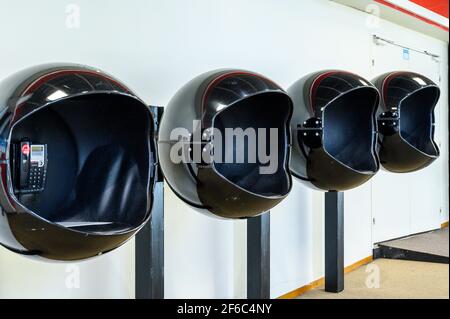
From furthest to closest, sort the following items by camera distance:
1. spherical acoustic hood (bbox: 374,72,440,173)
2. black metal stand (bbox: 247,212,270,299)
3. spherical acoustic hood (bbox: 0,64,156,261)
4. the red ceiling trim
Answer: the red ceiling trim < spherical acoustic hood (bbox: 374,72,440,173) < black metal stand (bbox: 247,212,270,299) < spherical acoustic hood (bbox: 0,64,156,261)

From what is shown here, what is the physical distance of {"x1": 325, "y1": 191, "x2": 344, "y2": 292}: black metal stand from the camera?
380cm

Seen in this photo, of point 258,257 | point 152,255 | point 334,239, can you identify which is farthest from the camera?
point 334,239

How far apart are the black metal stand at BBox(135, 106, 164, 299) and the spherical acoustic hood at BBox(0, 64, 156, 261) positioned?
18cm

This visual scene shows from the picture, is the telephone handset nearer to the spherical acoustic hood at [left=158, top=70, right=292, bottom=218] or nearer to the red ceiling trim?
the spherical acoustic hood at [left=158, top=70, right=292, bottom=218]

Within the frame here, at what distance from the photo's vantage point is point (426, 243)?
5391 mm

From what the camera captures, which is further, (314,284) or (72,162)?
(314,284)

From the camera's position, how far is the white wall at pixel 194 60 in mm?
2242

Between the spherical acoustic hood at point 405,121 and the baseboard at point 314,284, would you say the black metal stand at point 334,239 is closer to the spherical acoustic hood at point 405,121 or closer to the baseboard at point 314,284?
the baseboard at point 314,284

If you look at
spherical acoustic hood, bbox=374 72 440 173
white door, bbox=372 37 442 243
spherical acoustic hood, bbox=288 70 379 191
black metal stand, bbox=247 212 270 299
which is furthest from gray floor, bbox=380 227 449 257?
black metal stand, bbox=247 212 270 299

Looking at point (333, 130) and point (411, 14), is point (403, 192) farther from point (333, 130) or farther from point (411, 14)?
point (333, 130)

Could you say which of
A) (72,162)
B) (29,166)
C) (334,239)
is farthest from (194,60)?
(334,239)

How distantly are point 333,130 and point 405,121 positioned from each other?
0.84m

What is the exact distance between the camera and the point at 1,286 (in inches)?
84.7

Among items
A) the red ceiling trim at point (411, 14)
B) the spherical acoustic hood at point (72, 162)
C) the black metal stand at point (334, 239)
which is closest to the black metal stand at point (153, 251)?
the spherical acoustic hood at point (72, 162)
